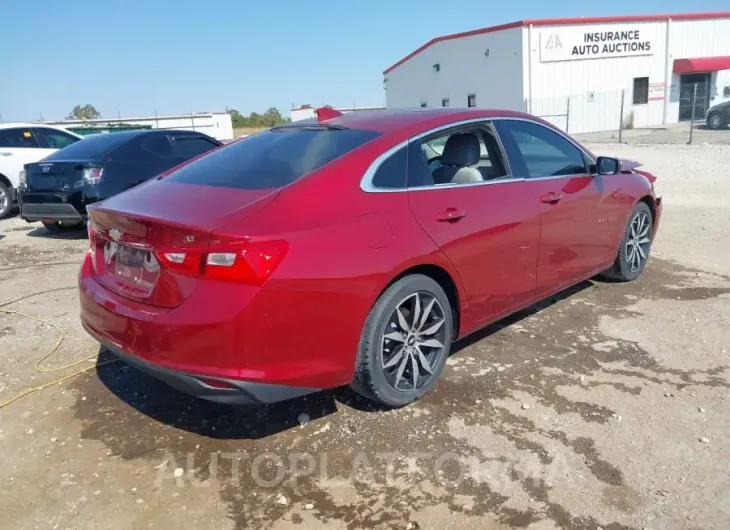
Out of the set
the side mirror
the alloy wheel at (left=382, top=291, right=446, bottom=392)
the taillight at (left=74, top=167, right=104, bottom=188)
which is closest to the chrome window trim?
the side mirror

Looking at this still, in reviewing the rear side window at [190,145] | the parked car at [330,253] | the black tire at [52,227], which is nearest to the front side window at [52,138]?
the black tire at [52,227]

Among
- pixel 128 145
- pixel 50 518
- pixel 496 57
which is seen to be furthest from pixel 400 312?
pixel 496 57

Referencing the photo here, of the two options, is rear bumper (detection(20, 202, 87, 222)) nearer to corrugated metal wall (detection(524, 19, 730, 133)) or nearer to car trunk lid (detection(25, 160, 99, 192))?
car trunk lid (detection(25, 160, 99, 192))

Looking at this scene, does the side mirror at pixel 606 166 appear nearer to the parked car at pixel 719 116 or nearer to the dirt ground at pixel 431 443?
the dirt ground at pixel 431 443

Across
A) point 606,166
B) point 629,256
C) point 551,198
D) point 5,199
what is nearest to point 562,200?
point 551,198

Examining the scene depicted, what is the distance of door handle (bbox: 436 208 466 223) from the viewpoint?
340 centimetres

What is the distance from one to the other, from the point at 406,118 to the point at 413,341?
4.50 feet

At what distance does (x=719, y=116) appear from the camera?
84.8 ft

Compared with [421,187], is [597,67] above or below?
above

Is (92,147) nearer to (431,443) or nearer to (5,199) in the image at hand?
(5,199)

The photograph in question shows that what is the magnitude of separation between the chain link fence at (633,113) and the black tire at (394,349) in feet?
76.6

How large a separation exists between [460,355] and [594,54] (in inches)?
1225

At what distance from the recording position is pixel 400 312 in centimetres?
326

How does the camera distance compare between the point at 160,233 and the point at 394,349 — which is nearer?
the point at 160,233
